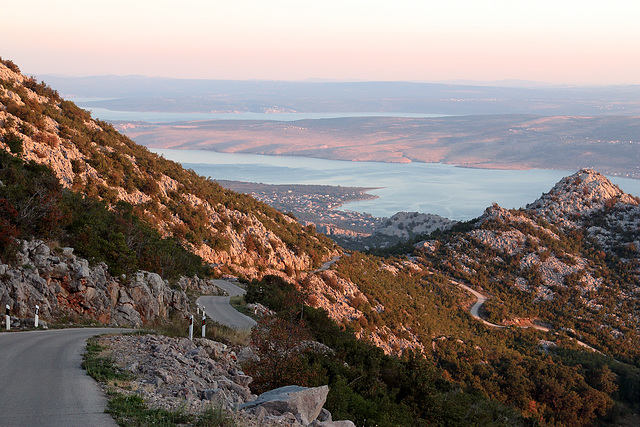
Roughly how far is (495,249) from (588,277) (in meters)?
8.50

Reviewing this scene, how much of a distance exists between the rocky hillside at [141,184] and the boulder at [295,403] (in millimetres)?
18914

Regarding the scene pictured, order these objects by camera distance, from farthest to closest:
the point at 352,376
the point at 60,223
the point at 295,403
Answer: the point at 60,223 < the point at 352,376 < the point at 295,403

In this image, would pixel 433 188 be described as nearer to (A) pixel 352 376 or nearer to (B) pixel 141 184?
(B) pixel 141 184

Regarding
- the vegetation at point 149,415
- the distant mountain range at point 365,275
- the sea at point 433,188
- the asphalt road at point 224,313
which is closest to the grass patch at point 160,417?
the vegetation at point 149,415

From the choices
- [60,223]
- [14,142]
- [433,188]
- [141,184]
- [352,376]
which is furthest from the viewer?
[433,188]

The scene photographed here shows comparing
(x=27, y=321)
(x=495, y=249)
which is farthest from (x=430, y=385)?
(x=495, y=249)

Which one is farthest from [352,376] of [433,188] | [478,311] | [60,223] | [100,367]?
[433,188]

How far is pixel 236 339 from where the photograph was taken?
12.7 metres

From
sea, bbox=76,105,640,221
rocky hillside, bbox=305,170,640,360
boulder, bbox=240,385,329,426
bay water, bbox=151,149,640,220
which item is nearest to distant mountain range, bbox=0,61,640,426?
rocky hillside, bbox=305,170,640,360

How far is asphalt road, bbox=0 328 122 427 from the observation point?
598 centimetres

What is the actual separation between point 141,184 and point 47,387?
83.7 feet

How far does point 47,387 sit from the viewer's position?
23.0 ft

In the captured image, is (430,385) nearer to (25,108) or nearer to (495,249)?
(25,108)

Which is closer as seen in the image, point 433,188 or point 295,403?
point 295,403
